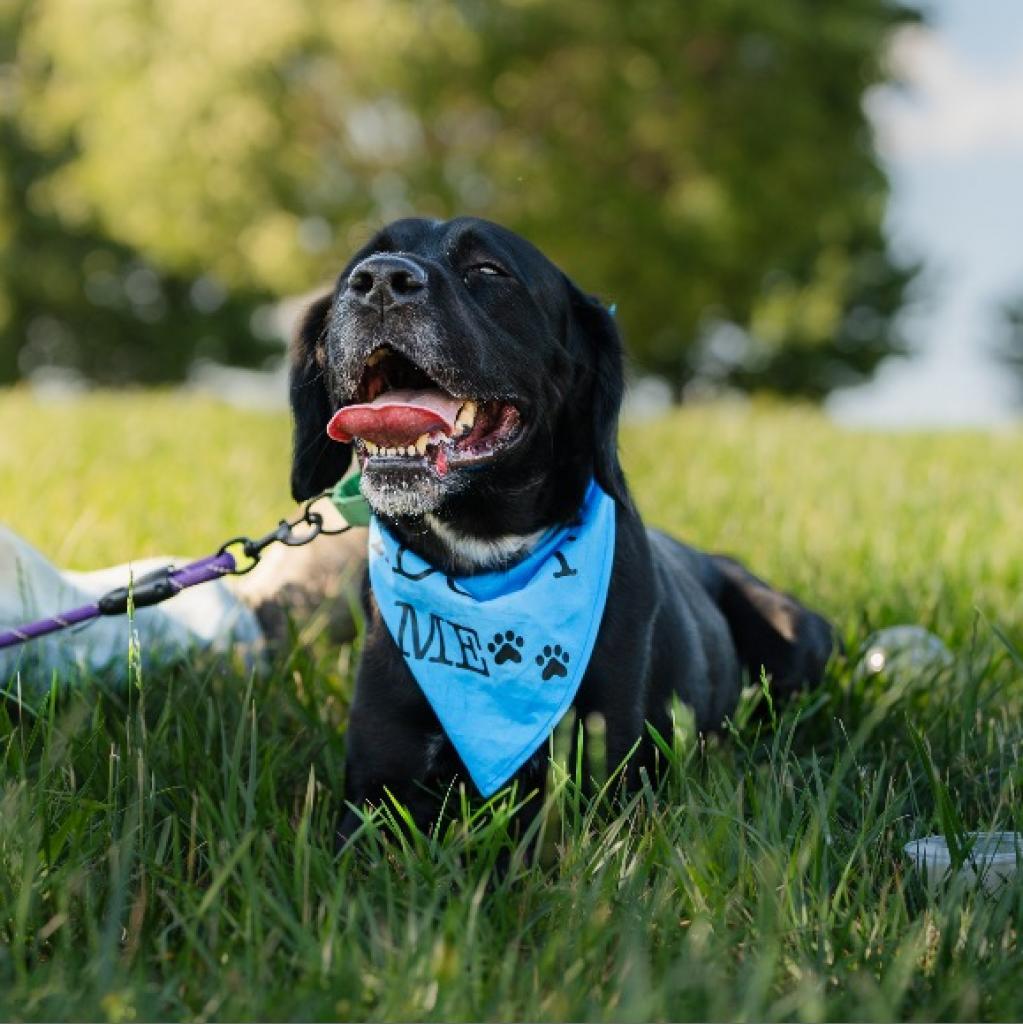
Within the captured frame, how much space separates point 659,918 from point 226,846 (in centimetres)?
80

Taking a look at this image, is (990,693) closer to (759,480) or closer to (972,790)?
(972,790)

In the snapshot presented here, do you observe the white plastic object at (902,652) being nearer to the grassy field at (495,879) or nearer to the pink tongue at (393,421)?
the grassy field at (495,879)

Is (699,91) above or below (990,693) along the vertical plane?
above

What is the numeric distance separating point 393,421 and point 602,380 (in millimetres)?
604

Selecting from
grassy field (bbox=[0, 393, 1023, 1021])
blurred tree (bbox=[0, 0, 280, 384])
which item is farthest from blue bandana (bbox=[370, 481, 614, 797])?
blurred tree (bbox=[0, 0, 280, 384])

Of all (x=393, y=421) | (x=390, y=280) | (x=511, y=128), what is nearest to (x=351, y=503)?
(x=393, y=421)

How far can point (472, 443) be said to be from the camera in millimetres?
2990

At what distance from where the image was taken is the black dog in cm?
287

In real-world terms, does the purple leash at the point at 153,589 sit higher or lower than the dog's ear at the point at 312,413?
lower

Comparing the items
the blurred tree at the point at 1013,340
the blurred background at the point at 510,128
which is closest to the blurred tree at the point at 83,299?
the blurred background at the point at 510,128

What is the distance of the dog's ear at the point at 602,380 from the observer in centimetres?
312

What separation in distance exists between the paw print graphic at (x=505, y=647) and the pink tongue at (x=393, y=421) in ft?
1.73

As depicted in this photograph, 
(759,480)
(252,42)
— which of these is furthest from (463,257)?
(252,42)

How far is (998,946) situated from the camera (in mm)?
2072
